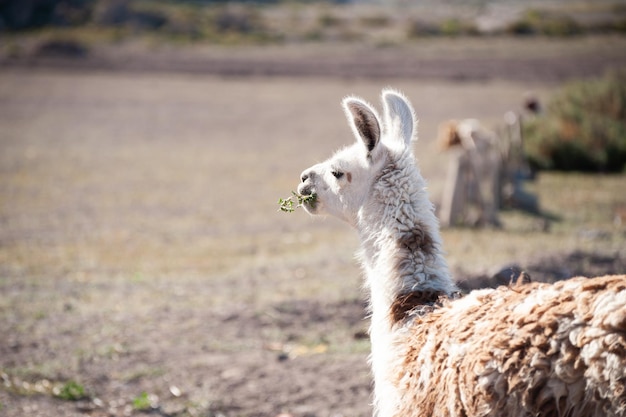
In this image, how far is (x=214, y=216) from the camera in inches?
634

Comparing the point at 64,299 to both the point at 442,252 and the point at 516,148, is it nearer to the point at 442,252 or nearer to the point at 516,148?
the point at 442,252

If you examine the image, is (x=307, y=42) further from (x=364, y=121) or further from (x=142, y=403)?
(x=364, y=121)

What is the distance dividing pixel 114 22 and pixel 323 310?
58.7 meters

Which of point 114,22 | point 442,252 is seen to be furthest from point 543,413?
point 114,22

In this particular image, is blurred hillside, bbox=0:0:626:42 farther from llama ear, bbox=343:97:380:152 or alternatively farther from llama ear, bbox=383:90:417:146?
llama ear, bbox=343:97:380:152

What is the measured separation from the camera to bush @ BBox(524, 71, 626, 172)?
1886 centimetres

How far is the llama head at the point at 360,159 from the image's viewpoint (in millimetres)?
4438

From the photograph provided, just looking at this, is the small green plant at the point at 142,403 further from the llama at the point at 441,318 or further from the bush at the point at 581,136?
the bush at the point at 581,136

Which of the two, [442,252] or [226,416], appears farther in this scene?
[226,416]

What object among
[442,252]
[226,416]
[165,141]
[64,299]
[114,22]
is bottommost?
[226,416]

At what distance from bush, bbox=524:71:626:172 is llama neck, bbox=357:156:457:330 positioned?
1545cm

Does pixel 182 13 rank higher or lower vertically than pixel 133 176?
higher

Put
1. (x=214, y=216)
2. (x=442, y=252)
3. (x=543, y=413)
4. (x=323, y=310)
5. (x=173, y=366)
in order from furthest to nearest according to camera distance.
A: (x=214, y=216)
(x=323, y=310)
(x=173, y=366)
(x=442, y=252)
(x=543, y=413)

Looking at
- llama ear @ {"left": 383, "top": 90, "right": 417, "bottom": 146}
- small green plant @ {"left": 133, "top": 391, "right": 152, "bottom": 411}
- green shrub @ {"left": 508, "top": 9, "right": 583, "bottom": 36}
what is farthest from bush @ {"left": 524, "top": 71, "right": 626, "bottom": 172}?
green shrub @ {"left": 508, "top": 9, "right": 583, "bottom": 36}
